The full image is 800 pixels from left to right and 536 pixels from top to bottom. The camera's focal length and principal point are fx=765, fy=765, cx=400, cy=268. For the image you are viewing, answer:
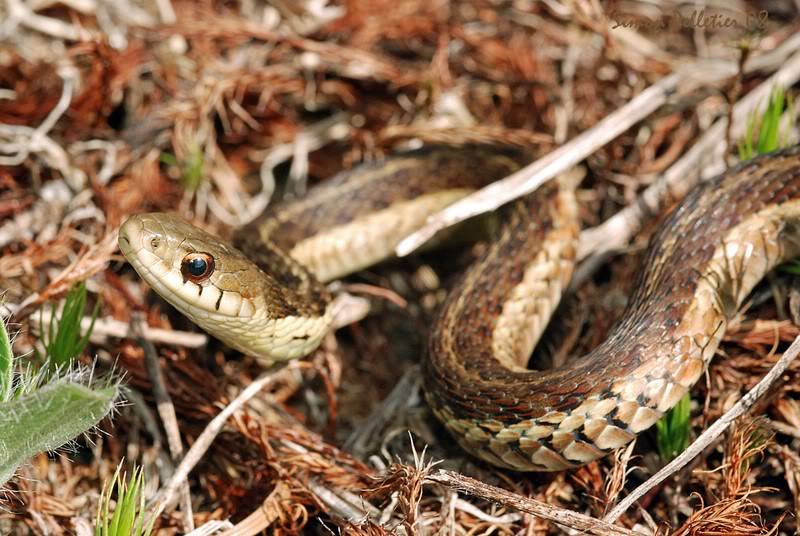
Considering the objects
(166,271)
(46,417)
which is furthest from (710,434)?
(46,417)

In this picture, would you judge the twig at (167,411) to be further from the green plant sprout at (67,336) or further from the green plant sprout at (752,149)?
the green plant sprout at (752,149)

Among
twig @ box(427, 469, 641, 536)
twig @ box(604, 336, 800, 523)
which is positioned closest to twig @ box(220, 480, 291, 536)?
twig @ box(427, 469, 641, 536)

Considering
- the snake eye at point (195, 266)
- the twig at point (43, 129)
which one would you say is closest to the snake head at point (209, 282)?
the snake eye at point (195, 266)

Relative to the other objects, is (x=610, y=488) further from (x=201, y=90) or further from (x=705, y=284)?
(x=201, y=90)

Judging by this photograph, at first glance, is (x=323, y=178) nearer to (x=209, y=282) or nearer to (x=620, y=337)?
(x=209, y=282)

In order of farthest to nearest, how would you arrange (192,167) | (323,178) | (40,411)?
1. (323,178)
2. (192,167)
3. (40,411)
